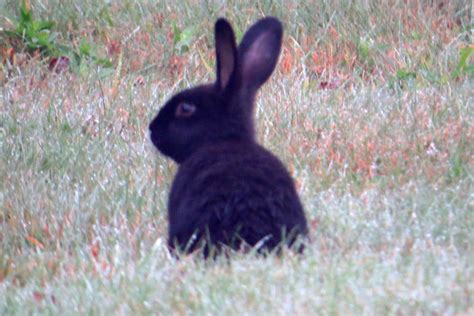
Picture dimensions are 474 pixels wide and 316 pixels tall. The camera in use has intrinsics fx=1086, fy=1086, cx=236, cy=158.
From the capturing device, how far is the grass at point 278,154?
3.69 metres

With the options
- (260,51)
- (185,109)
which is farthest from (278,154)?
(185,109)

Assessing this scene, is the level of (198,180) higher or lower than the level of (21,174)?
higher

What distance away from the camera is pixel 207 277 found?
378cm

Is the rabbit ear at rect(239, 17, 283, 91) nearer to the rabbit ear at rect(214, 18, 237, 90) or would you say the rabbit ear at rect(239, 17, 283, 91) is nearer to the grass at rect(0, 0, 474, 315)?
the rabbit ear at rect(214, 18, 237, 90)

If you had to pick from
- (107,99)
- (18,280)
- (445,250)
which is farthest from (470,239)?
(107,99)

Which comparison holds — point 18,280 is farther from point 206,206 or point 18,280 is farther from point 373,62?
point 373,62

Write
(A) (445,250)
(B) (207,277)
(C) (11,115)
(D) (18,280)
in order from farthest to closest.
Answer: (C) (11,115) → (D) (18,280) → (A) (445,250) → (B) (207,277)

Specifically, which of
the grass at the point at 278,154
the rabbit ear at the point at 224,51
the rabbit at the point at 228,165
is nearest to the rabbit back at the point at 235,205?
the rabbit at the point at 228,165

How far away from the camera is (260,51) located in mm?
5055

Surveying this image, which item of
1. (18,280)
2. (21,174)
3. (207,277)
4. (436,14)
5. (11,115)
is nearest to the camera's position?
(207,277)

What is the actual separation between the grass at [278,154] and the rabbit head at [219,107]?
0.41 meters

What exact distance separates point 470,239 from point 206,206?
1055mm

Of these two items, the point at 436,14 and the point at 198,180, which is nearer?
the point at 198,180

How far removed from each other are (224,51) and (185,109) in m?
0.40
